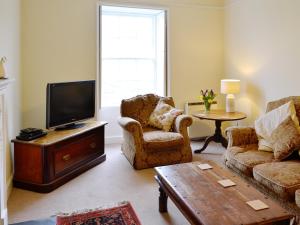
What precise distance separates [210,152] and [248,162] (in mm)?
1713

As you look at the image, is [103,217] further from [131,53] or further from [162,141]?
[131,53]

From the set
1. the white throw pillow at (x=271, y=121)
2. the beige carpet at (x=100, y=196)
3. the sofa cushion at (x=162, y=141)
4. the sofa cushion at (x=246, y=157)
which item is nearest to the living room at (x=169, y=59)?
the beige carpet at (x=100, y=196)

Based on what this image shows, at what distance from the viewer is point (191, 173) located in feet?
8.00

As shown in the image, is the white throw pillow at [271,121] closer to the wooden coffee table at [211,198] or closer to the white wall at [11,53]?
the wooden coffee table at [211,198]

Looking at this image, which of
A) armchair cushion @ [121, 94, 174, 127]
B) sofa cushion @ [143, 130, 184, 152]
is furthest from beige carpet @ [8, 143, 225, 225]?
armchair cushion @ [121, 94, 174, 127]

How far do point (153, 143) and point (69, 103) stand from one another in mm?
1202

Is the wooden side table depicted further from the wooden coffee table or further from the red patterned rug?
the red patterned rug

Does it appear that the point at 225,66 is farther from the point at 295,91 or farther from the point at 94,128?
the point at 94,128

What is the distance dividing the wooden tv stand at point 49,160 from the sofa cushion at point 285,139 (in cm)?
223

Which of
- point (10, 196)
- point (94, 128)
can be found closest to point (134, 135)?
point (94, 128)

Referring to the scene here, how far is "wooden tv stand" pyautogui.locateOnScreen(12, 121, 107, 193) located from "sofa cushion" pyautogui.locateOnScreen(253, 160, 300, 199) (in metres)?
2.07

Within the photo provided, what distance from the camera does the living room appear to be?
299 centimetres

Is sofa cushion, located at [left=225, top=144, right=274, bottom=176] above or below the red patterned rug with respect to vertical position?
above

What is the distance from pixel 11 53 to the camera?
3.39m
